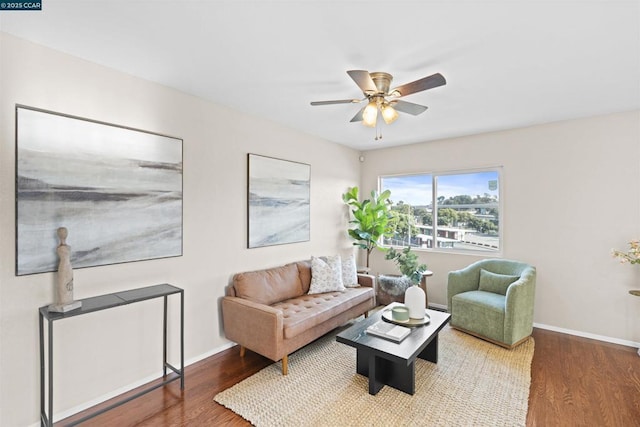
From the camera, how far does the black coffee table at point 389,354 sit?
2.22m

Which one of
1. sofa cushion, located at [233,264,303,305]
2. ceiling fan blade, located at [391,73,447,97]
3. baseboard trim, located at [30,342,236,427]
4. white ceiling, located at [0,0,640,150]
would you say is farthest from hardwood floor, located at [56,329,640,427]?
white ceiling, located at [0,0,640,150]

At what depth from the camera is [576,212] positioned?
3498 millimetres

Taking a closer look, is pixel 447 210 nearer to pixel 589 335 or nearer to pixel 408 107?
pixel 589 335

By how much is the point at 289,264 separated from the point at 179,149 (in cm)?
185

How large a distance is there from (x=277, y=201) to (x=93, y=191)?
1894 mm

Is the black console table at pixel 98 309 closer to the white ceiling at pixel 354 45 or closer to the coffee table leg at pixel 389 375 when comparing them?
the coffee table leg at pixel 389 375

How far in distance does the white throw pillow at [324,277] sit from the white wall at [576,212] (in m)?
2.07

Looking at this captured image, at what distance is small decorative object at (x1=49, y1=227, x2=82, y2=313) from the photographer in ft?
6.27

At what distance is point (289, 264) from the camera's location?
3.74 m

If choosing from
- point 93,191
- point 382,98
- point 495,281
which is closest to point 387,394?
point 495,281

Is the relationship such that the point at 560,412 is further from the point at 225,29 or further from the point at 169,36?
the point at 169,36

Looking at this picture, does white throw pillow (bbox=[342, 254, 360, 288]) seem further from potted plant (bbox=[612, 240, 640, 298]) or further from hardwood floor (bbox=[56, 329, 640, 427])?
potted plant (bbox=[612, 240, 640, 298])

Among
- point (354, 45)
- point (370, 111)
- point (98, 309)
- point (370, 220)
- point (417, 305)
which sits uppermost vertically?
point (354, 45)

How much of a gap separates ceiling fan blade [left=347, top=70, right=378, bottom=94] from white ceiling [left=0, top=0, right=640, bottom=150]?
0.72ft
